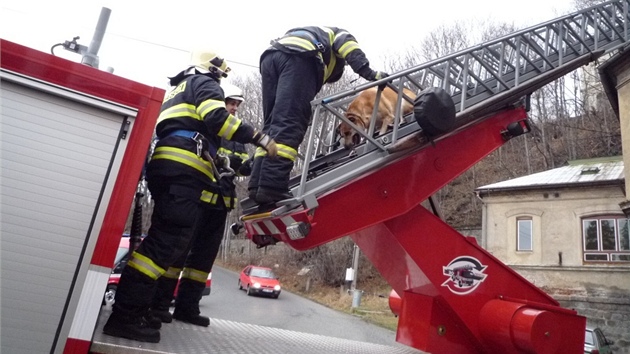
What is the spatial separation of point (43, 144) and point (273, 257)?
30.2 meters

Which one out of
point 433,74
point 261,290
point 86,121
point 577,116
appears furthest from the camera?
point 577,116

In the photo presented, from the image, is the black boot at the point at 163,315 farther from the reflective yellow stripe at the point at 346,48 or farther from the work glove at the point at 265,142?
the reflective yellow stripe at the point at 346,48

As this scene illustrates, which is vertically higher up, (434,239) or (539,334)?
(434,239)

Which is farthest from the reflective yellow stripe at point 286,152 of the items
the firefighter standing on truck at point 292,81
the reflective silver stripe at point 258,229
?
the reflective silver stripe at point 258,229

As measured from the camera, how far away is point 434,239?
3717mm

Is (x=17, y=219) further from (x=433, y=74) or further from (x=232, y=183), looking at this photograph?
(x=433, y=74)

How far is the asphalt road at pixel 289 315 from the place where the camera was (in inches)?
549

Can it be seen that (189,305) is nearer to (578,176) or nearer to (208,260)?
(208,260)

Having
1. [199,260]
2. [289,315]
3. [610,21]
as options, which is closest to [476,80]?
[199,260]

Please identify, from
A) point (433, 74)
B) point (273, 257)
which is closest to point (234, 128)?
point (433, 74)

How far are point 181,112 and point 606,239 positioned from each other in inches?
762

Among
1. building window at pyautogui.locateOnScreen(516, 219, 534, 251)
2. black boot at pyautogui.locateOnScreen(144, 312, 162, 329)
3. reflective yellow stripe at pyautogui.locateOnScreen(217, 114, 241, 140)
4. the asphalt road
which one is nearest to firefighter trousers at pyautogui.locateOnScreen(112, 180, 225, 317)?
black boot at pyautogui.locateOnScreen(144, 312, 162, 329)

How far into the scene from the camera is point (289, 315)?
55.7ft

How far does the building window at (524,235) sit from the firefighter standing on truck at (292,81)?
60.9 feet
